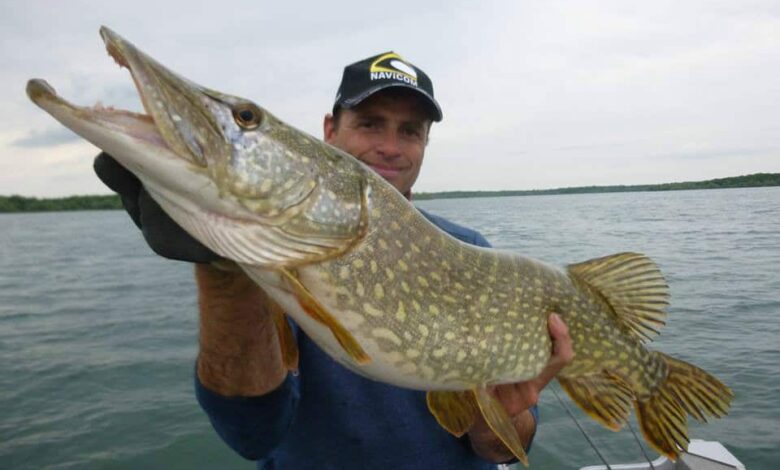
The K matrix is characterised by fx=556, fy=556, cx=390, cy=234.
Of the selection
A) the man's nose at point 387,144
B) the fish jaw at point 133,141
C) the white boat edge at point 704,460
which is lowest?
the white boat edge at point 704,460

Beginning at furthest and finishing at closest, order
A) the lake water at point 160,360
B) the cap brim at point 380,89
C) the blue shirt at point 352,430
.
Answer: the lake water at point 160,360, the cap brim at point 380,89, the blue shirt at point 352,430

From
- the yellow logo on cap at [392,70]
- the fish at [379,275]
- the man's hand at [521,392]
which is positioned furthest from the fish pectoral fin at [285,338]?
the yellow logo on cap at [392,70]

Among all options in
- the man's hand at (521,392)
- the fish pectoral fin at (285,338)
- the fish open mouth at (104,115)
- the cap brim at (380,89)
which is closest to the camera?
the fish open mouth at (104,115)

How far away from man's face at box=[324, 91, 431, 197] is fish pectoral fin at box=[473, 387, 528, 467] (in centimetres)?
138

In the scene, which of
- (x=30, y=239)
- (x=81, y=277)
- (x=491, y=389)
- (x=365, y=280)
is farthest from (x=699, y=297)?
(x=30, y=239)

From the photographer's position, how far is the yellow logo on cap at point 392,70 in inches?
102

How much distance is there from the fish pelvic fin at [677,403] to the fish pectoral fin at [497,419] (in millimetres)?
657

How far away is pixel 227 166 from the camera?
131 cm

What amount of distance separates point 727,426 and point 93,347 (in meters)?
8.42

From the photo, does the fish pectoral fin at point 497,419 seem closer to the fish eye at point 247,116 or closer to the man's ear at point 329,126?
the fish eye at point 247,116

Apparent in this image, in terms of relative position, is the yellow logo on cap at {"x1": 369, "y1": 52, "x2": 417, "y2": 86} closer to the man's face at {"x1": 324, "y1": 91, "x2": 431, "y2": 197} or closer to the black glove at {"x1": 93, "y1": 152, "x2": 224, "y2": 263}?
the man's face at {"x1": 324, "y1": 91, "x2": 431, "y2": 197}

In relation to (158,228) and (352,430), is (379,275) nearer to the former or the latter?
(158,228)

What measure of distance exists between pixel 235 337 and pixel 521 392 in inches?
40.4

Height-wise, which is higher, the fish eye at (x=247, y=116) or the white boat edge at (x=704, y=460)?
the fish eye at (x=247, y=116)
